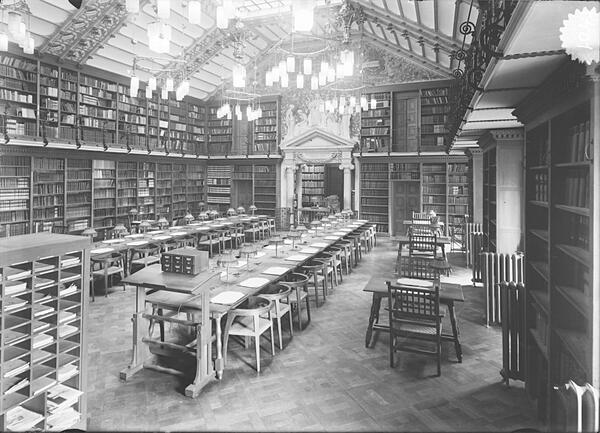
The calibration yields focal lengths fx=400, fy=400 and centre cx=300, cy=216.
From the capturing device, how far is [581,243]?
2.85 metres

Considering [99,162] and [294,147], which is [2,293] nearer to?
[99,162]

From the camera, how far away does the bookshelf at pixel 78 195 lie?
9.81 meters

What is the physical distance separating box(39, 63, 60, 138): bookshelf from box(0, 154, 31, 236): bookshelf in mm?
812

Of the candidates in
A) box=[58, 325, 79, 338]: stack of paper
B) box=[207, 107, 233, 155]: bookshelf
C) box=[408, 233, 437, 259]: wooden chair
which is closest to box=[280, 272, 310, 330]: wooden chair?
box=[58, 325, 79, 338]: stack of paper

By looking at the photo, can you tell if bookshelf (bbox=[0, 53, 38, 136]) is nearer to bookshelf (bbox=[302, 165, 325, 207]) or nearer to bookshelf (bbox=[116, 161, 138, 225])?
bookshelf (bbox=[116, 161, 138, 225])

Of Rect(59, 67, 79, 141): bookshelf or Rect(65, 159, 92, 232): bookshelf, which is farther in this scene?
Rect(65, 159, 92, 232): bookshelf

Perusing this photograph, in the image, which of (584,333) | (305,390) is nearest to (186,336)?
(305,390)

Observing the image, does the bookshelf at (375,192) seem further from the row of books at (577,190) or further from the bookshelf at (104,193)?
the row of books at (577,190)

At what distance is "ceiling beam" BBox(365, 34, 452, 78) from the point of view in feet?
39.4

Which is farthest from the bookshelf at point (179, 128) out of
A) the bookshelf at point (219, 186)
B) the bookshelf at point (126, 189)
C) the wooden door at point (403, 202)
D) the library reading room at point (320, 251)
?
the wooden door at point (403, 202)

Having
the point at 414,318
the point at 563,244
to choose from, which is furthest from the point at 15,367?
the point at 563,244

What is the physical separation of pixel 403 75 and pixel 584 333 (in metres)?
11.4

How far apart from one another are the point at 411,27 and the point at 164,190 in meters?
8.75

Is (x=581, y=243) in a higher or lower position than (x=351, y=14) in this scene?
lower
